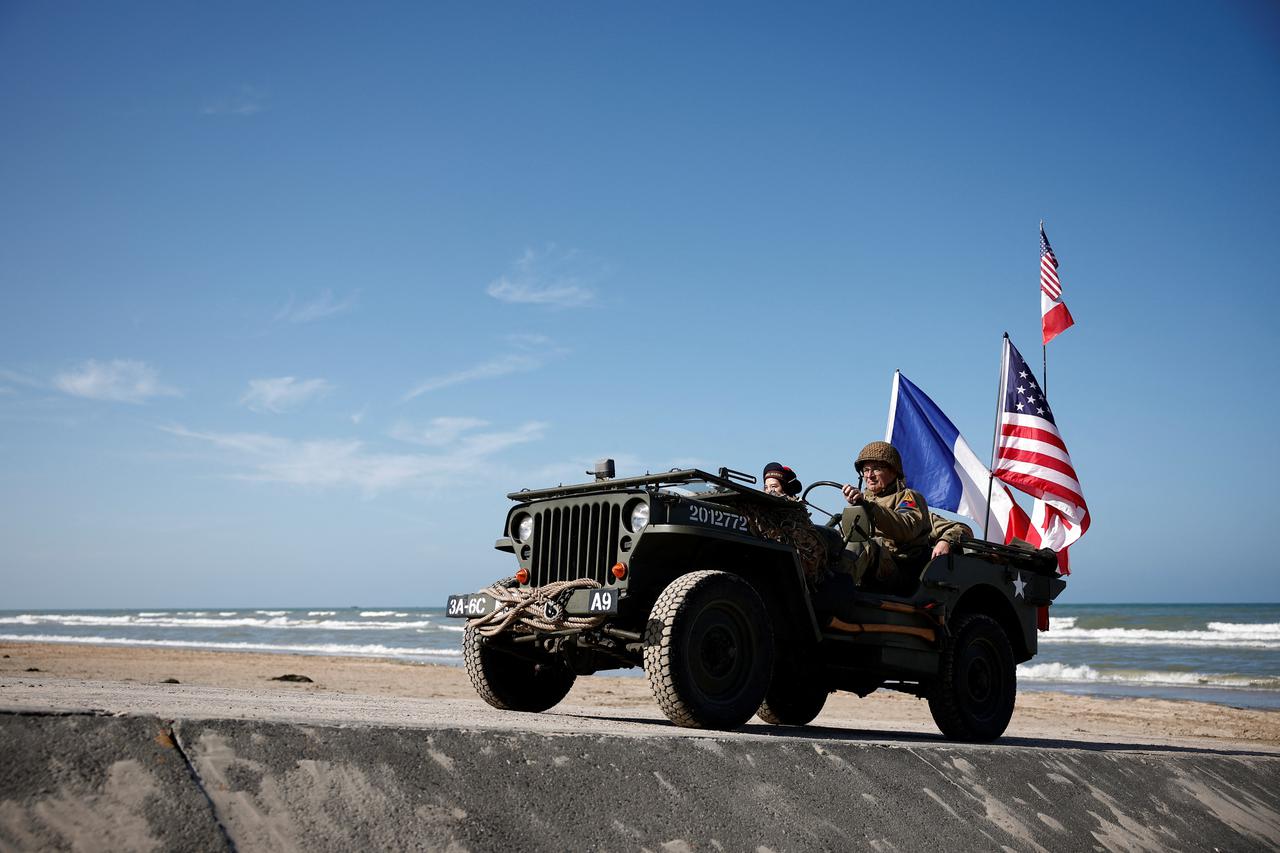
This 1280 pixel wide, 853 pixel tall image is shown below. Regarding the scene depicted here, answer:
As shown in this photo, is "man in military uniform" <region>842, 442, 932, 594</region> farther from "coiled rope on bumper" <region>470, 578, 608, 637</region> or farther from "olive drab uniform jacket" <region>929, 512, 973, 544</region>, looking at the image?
"coiled rope on bumper" <region>470, 578, 608, 637</region>

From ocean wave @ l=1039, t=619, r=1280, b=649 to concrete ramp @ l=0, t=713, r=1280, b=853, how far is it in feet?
104

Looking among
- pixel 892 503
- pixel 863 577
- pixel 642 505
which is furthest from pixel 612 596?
pixel 892 503

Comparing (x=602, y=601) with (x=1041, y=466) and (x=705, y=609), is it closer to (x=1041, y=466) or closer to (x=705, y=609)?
(x=705, y=609)

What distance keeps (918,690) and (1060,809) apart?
78.6 inches

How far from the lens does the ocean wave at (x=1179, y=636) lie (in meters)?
34.9

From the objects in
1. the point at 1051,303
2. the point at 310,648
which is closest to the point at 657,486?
the point at 1051,303

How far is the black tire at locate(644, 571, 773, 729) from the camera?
547 cm

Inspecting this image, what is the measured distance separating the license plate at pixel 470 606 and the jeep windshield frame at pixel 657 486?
71cm

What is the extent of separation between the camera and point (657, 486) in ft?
19.8

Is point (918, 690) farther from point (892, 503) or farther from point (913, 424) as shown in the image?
point (913, 424)

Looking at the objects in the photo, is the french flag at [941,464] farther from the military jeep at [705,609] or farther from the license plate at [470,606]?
the license plate at [470,606]

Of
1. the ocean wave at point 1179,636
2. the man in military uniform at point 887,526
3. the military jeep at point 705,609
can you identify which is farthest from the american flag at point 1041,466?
the ocean wave at point 1179,636

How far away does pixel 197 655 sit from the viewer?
2342cm

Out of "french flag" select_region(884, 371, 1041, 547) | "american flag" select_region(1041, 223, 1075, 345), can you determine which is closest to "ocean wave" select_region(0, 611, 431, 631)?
"french flag" select_region(884, 371, 1041, 547)
